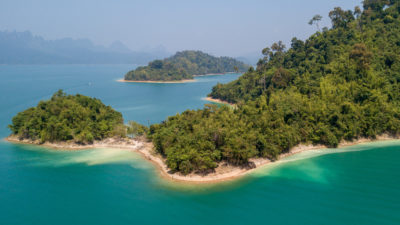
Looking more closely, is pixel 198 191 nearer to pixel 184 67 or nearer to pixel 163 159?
pixel 163 159

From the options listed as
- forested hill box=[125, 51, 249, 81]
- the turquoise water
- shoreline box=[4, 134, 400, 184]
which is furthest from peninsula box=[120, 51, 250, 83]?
the turquoise water

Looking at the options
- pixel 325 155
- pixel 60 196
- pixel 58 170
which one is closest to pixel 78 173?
pixel 58 170

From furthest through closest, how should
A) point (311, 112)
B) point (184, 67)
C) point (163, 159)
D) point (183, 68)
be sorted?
point (184, 67) < point (183, 68) < point (311, 112) < point (163, 159)

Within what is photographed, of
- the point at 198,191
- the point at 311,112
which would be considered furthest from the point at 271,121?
the point at 198,191

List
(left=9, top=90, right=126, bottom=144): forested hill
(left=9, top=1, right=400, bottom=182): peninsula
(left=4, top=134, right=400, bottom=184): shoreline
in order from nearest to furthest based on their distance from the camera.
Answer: (left=4, top=134, right=400, bottom=184): shoreline < (left=9, top=1, right=400, bottom=182): peninsula < (left=9, top=90, right=126, bottom=144): forested hill

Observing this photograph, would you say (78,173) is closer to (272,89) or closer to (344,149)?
(344,149)

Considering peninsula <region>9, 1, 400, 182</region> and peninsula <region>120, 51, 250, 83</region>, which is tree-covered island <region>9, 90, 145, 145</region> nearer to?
peninsula <region>9, 1, 400, 182</region>
